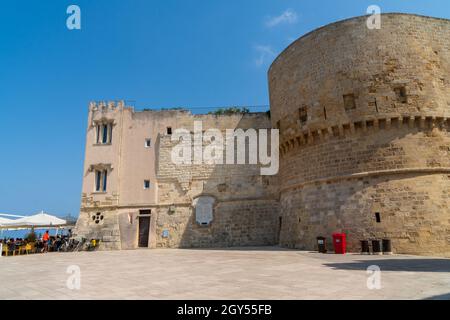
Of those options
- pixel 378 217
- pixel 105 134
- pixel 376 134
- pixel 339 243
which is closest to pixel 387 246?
pixel 378 217

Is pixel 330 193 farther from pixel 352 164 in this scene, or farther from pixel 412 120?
pixel 412 120

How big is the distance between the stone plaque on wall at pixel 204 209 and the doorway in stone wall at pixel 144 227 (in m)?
3.16

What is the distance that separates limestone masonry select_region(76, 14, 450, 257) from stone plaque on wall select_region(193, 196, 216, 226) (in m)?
0.06

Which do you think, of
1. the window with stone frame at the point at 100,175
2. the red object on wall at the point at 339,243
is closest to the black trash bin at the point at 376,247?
the red object on wall at the point at 339,243

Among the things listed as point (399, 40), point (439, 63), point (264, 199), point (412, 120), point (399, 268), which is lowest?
point (399, 268)

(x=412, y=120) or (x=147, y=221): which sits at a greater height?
(x=412, y=120)

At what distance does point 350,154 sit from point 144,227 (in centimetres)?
1336

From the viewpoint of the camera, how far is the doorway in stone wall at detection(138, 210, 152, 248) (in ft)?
63.8

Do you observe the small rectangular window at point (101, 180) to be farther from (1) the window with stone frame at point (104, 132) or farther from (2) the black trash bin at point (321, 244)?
(2) the black trash bin at point (321, 244)
